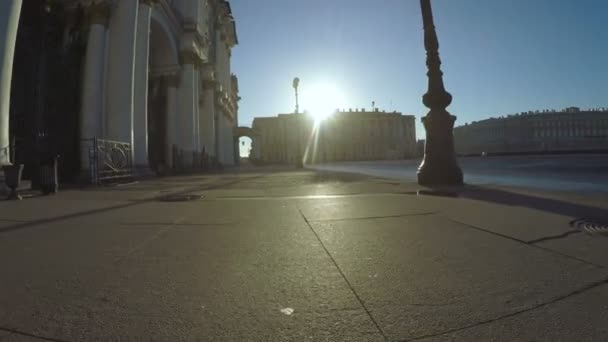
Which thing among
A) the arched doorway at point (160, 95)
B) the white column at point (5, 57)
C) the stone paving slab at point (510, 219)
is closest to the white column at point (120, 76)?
the white column at point (5, 57)

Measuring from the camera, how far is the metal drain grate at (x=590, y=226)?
9.52ft

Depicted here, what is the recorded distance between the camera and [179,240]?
294 cm

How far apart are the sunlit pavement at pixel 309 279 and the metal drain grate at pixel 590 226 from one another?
0.15 m

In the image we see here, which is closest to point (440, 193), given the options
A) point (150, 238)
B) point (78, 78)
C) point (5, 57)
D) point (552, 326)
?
point (552, 326)

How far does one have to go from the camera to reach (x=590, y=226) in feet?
10.2

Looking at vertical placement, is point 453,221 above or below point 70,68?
below

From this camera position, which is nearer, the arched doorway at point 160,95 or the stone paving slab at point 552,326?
the stone paving slab at point 552,326

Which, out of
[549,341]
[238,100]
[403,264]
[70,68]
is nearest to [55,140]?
[70,68]

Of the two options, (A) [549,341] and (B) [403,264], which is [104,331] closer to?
(B) [403,264]

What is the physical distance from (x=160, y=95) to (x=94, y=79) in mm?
9280

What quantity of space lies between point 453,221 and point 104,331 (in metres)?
3.65

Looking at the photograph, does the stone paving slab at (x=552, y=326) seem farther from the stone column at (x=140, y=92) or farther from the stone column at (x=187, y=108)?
the stone column at (x=187, y=108)

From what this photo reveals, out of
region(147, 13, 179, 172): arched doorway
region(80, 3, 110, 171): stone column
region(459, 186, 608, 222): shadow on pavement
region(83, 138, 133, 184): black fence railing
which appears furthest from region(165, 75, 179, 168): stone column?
region(459, 186, 608, 222): shadow on pavement

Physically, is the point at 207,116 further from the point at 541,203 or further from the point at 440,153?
the point at 541,203
